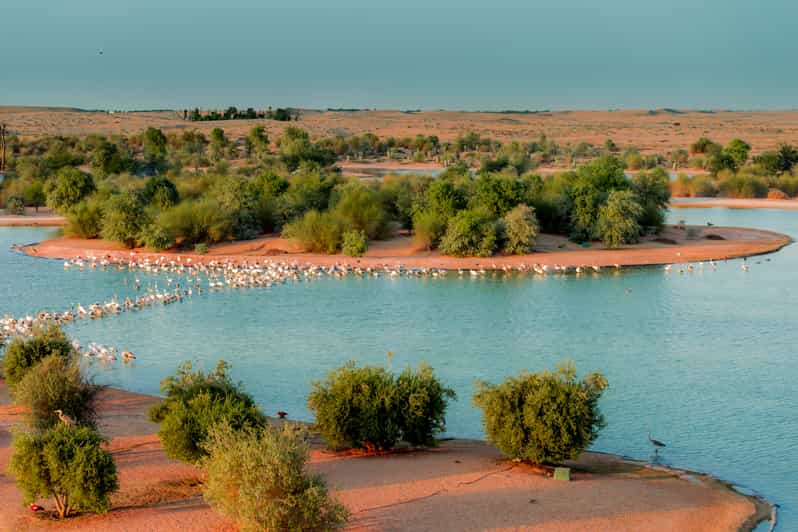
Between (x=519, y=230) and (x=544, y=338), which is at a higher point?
(x=519, y=230)

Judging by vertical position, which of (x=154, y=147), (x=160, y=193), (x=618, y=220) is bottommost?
(x=160, y=193)

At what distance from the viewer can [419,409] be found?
17906 mm

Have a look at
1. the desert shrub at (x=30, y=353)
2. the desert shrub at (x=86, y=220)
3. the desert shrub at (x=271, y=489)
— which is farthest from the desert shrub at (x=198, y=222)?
the desert shrub at (x=271, y=489)

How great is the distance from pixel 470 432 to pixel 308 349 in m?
8.16

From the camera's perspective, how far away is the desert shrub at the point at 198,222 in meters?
46.9

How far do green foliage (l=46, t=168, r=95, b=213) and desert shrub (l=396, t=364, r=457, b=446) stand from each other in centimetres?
4274

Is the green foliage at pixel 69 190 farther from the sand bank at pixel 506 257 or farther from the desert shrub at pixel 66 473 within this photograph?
the desert shrub at pixel 66 473

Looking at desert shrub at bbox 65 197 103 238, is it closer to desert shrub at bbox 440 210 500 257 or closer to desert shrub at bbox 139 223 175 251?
desert shrub at bbox 139 223 175 251

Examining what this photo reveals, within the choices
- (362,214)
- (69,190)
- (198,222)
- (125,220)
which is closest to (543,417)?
(362,214)

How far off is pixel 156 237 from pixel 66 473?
32.8 metres

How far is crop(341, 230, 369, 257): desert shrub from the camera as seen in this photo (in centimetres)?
4419

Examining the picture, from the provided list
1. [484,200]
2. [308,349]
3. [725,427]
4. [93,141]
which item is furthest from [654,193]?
[93,141]

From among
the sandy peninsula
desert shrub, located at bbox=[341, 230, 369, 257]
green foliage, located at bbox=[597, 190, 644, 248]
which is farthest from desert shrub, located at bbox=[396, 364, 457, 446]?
green foliage, located at bbox=[597, 190, 644, 248]

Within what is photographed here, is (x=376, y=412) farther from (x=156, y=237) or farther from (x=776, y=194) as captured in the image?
(x=776, y=194)
